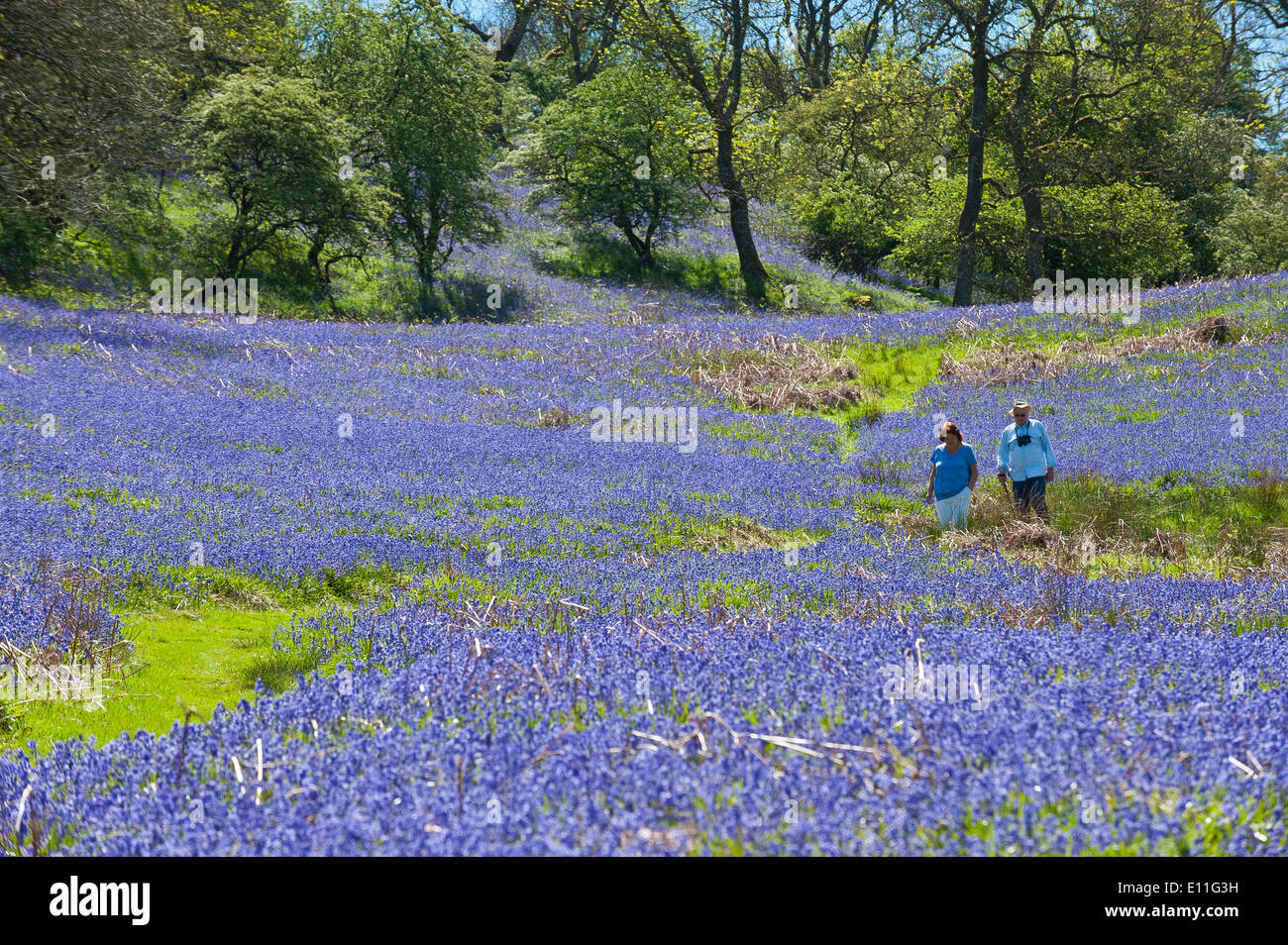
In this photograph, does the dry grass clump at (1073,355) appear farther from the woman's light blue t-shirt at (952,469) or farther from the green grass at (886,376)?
the woman's light blue t-shirt at (952,469)

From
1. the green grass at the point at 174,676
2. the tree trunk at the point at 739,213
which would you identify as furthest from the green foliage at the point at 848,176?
the green grass at the point at 174,676

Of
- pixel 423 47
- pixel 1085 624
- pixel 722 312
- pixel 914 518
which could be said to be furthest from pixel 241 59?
pixel 1085 624

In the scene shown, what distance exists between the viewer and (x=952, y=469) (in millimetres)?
→ 11250

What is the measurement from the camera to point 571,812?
2639 millimetres

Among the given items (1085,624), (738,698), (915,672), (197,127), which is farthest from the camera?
(197,127)

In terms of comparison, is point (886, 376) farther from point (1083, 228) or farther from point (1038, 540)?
point (1083, 228)

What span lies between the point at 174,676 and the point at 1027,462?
34.3 feet

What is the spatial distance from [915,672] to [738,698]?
840 mm

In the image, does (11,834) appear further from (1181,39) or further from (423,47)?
(1181,39)

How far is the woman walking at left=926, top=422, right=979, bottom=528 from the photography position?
36.5 ft

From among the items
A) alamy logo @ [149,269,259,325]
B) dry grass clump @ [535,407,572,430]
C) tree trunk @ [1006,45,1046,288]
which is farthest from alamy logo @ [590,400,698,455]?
tree trunk @ [1006,45,1046,288]

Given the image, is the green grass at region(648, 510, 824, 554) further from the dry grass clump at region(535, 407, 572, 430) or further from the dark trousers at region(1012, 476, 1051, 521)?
the dry grass clump at region(535, 407, 572, 430)

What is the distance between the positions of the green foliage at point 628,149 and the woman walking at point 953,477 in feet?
87.2
